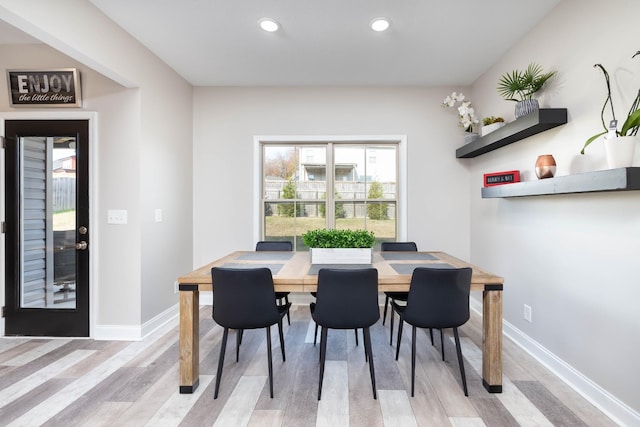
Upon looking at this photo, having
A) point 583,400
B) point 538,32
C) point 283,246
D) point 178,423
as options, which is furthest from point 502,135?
point 178,423

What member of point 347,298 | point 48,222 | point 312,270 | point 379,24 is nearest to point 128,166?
point 48,222

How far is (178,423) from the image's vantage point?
5.69 ft

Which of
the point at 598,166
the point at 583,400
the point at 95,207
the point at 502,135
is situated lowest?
the point at 583,400

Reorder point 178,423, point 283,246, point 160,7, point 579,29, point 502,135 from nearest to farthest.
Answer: point 178,423, point 579,29, point 160,7, point 502,135, point 283,246

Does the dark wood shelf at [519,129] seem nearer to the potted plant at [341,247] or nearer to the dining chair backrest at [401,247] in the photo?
the dining chair backrest at [401,247]

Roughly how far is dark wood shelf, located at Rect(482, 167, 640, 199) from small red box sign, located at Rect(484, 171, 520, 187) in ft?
0.44

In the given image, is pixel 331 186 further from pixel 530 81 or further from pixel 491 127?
pixel 530 81

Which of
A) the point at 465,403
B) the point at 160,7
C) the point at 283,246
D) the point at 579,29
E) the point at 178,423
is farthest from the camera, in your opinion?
the point at 283,246

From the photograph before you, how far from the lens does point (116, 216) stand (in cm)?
284

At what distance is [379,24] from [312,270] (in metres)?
2.00

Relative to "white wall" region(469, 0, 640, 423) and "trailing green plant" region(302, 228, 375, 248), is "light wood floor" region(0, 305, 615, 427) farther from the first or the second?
"trailing green plant" region(302, 228, 375, 248)

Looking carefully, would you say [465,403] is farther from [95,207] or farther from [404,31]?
[95,207]

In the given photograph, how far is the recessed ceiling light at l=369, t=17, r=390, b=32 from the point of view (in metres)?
2.47

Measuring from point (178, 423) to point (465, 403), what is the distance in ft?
5.48
